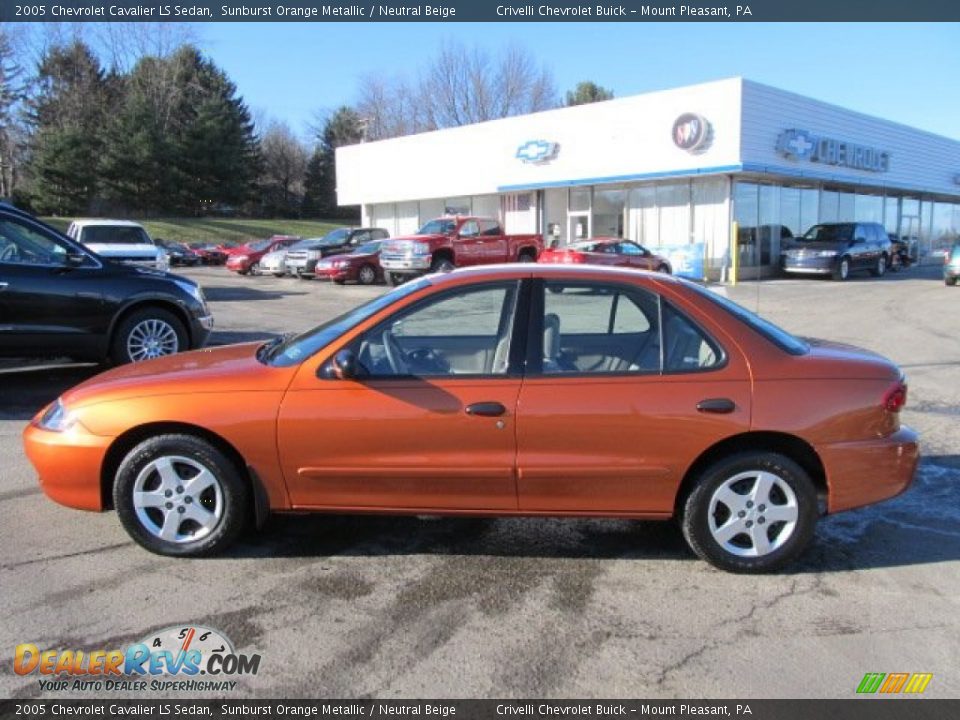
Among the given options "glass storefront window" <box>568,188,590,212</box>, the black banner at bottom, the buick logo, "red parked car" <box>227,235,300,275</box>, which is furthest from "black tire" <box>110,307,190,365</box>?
"glass storefront window" <box>568,188,590,212</box>

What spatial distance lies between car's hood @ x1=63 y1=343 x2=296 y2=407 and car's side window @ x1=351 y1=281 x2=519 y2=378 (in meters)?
0.45

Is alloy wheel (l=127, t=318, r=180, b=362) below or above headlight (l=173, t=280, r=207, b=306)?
below

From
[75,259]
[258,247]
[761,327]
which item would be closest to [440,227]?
[258,247]

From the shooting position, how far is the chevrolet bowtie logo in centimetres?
3025

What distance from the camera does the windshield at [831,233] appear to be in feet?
83.5

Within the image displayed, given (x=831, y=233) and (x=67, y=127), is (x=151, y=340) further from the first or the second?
(x=67, y=127)

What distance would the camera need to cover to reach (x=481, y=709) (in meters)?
2.80

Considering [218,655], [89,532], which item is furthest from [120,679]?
[89,532]

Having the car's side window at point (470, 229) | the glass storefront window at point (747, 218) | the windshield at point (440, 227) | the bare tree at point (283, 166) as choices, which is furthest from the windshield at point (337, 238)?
the bare tree at point (283, 166)

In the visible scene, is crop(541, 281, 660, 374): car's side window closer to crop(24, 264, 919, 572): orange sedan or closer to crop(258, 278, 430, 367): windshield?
crop(24, 264, 919, 572): orange sedan

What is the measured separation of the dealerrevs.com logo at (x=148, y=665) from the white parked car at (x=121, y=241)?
1572 centimetres

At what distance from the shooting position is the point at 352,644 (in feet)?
10.6

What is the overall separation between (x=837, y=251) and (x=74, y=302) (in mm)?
23483

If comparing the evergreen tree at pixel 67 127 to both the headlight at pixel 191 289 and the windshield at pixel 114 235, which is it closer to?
the windshield at pixel 114 235
